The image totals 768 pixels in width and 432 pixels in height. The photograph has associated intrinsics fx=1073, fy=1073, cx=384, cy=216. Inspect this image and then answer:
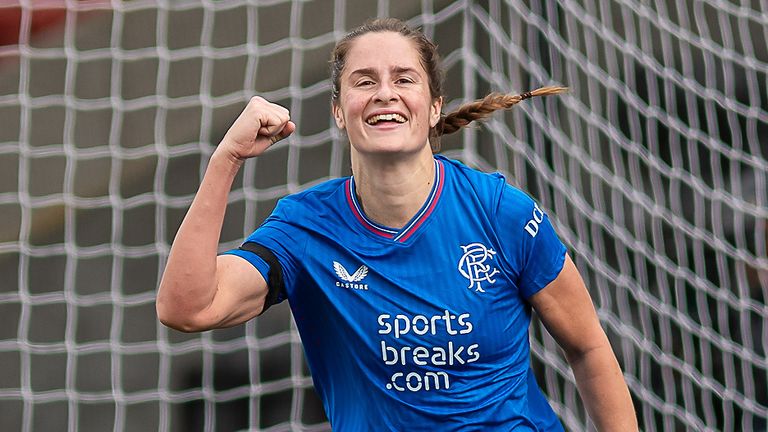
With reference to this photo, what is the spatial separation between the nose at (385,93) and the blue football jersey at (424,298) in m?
0.19

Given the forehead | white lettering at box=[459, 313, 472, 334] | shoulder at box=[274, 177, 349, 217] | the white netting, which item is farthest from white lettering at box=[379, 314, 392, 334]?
the white netting

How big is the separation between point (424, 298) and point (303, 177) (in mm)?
2215

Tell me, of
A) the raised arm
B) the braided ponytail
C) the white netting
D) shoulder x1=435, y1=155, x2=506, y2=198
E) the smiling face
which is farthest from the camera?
the white netting

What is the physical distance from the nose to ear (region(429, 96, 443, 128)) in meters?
0.14

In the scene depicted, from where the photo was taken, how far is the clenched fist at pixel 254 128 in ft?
5.58

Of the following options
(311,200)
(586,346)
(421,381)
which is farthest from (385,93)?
(586,346)

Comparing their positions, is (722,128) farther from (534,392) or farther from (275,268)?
(275,268)

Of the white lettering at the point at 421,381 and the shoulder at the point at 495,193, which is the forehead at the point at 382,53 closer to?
the shoulder at the point at 495,193

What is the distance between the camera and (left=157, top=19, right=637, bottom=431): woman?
186 cm

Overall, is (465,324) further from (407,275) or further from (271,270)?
(271,270)

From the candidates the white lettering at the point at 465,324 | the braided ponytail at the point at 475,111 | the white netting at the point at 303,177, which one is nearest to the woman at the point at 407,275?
the white lettering at the point at 465,324

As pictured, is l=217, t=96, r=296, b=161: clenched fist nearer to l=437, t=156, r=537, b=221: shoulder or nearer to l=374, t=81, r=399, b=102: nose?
l=374, t=81, r=399, b=102: nose

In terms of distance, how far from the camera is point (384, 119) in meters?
1.84

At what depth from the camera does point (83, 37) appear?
3.67 metres
